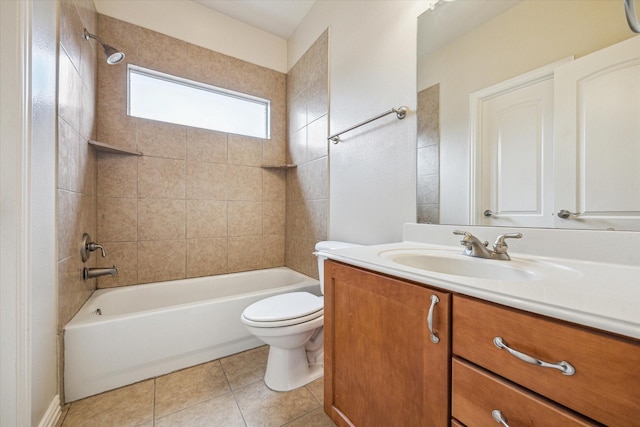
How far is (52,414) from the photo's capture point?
1074 millimetres

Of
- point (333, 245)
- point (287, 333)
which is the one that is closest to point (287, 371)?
point (287, 333)

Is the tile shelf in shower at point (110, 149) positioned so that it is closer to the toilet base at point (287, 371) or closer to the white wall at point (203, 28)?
the white wall at point (203, 28)

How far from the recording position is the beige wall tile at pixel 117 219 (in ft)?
5.84

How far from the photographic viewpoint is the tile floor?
112 cm

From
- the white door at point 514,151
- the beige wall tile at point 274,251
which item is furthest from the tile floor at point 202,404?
the white door at point 514,151

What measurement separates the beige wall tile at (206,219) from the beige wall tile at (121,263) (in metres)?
0.41

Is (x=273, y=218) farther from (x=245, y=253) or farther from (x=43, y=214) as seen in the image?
(x=43, y=214)

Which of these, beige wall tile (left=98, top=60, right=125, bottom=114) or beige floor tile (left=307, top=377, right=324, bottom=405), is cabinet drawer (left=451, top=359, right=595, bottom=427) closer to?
beige floor tile (left=307, top=377, right=324, bottom=405)

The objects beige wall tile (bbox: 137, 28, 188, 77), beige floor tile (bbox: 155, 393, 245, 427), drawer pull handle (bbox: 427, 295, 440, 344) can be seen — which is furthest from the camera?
beige wall tile (bbox: 137, 28, 188, 77)

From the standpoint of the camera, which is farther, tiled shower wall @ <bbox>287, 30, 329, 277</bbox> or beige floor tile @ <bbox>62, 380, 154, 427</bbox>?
tiled shower wall @ <bbox>287, 30, 329, 277</bbox>

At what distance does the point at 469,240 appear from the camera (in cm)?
87

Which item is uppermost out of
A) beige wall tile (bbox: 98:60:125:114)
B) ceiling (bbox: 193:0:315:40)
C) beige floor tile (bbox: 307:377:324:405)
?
ceiling (bbox: 193:0:315:40)

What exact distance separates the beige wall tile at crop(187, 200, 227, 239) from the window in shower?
69 cm

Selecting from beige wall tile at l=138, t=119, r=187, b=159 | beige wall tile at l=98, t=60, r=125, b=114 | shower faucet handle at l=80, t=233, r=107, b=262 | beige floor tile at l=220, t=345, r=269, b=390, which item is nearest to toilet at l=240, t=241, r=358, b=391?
beige floor tile at l=220, t=345, r=269, b=390
